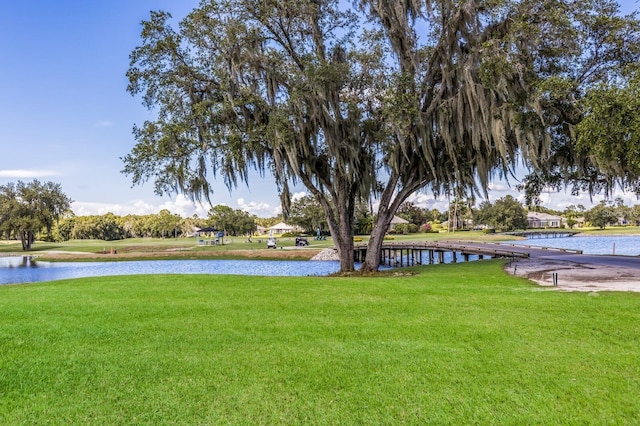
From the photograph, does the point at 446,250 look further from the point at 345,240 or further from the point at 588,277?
the point at 588,277

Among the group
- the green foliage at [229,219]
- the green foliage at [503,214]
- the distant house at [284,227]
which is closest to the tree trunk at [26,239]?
the green foliage at [229,219]

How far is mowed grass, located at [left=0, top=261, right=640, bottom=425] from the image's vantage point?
11.1 feet

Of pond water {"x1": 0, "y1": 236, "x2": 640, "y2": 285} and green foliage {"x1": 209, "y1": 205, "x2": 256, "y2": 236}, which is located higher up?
green foliage {"x1": 209, "y1": 205, "x2": 256, "y2": 236}

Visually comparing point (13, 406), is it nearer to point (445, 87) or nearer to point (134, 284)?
point (134, 284)

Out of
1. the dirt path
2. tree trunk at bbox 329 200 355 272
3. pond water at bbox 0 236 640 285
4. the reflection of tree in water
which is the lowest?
pond water at bbox 0 236 640 285

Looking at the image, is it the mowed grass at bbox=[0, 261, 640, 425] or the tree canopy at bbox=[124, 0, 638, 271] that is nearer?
the mowed grass at bbox=[0, 261, 640, 425]

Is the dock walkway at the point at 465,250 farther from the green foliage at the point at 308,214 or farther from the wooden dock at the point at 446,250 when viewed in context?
the green foliage at the point at 308,214

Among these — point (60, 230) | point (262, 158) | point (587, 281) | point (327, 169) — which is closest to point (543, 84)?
point (587, 281)

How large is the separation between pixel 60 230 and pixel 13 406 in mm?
93834

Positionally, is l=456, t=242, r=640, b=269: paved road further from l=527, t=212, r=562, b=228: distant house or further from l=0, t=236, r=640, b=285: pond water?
l=527, t=212, r=562, b=228: distant house

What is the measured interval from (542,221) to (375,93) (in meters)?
93.3

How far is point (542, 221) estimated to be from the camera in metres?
92.2

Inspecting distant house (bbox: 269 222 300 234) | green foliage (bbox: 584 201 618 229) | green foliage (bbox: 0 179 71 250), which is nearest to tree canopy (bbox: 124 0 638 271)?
green foliage (bbox: 0 179 71 250)

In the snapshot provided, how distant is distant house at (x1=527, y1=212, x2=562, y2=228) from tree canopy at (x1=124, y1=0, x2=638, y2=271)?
85.5m
